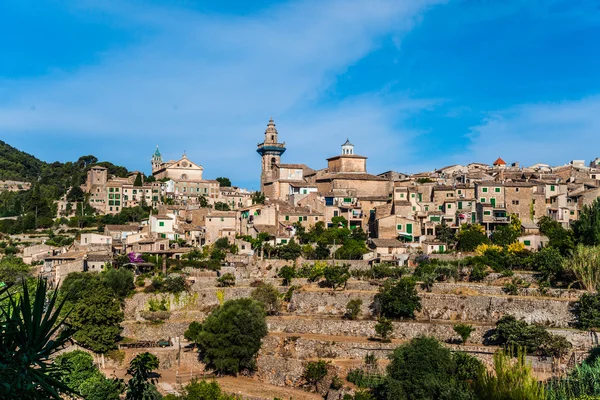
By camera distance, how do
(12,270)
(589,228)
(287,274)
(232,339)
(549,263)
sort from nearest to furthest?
(232,339) < (549,263) < (589,228) < (287,274) < (12,270)

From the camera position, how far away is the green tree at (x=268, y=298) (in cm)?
3900

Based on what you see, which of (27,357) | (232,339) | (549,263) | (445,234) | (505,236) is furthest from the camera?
(445,234)

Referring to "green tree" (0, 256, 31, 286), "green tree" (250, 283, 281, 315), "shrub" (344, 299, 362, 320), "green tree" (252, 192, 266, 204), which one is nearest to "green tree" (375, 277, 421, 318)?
"shrub" (344, 299, 362, 320)

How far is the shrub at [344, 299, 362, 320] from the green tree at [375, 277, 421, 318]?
1115mm

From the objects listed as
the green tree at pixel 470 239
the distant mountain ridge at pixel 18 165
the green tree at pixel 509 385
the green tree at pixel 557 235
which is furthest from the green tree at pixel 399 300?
the distant mountain ridge at pixel 18 165

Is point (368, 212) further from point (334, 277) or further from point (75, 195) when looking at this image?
point (75, 195)

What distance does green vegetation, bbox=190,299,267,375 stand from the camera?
33000 millimetres

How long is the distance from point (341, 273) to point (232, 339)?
10.4 meters

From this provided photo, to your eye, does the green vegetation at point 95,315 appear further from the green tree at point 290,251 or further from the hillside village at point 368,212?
the green tree at point 290,251

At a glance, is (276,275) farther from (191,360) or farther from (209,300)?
(191,360)

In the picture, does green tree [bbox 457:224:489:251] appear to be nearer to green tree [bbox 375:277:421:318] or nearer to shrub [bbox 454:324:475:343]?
green tree [bbox 375:277:421:318]

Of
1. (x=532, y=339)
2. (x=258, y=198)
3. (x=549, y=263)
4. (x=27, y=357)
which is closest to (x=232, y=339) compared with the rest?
(x=532, y=339)

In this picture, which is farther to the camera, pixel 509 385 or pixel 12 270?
pixel 12 270

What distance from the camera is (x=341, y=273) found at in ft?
136
